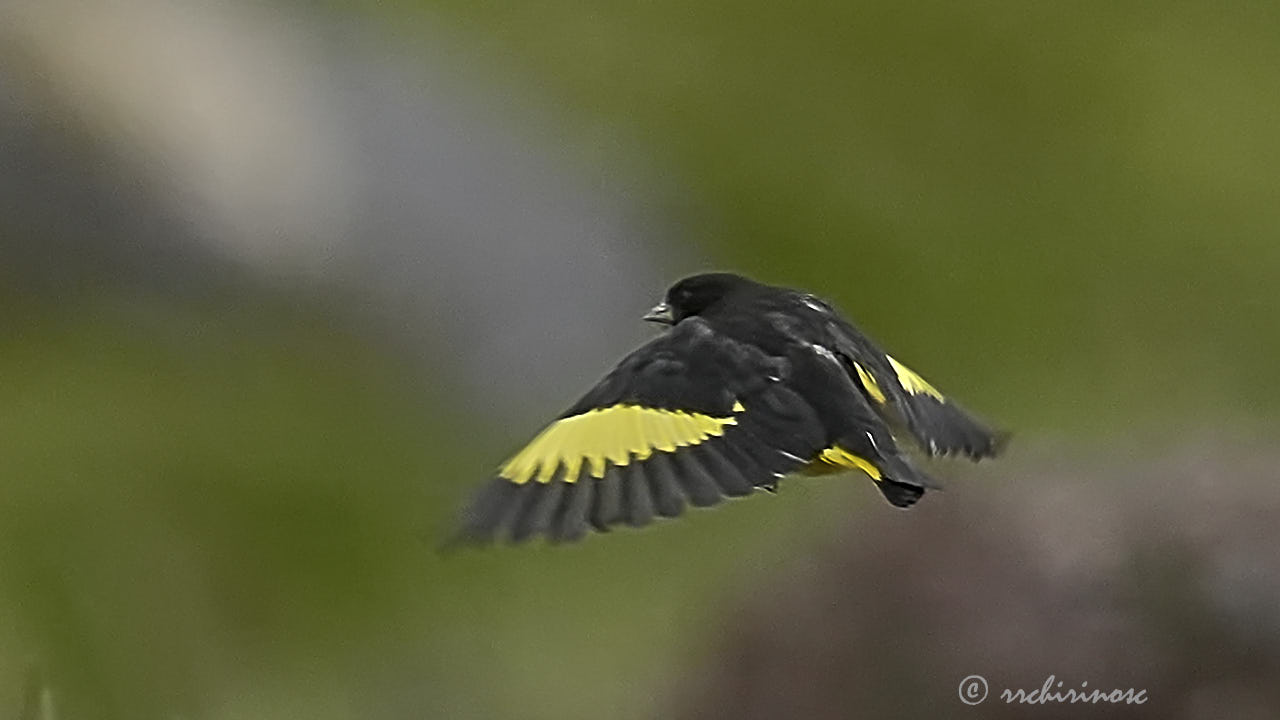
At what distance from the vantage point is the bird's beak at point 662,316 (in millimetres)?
955

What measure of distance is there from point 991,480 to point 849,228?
0.73 feet

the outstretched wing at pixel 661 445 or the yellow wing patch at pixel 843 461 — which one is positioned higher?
the outstretched wing at pixel 661 445

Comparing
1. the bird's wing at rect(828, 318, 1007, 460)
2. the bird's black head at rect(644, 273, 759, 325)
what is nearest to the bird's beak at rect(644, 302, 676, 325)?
the bird's black head at rect(644, 273, 759, 325)

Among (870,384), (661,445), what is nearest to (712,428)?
(661,445)

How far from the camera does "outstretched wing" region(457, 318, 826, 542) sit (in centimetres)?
77

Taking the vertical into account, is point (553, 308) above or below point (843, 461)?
above

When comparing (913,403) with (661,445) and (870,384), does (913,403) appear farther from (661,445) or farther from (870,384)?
(661,445)

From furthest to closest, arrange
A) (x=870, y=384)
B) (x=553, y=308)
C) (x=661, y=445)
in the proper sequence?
(x=553, y=308) → (x=870, y=384) → (x=661, y=445)

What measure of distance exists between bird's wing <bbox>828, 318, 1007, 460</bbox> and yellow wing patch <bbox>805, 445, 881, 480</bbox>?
53mm

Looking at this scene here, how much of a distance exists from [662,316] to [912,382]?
0.19 m

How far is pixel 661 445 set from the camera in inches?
31.2

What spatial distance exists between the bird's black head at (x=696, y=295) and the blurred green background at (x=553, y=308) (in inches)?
1.7

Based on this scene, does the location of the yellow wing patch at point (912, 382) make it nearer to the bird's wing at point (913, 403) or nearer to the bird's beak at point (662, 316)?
the bird's wing at point (913, 403)

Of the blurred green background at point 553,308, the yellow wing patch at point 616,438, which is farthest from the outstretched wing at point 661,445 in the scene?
the blurred green background at point 553,308
